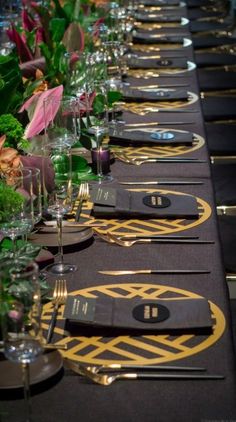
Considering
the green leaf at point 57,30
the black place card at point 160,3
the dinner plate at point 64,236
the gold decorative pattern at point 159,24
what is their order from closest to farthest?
the dinner plate at point 64,236 → the green leaf at point 57,30 → the gold decorative pattern at point 159,24 → the black place card at point 160,3

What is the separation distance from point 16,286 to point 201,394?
0.47 meters

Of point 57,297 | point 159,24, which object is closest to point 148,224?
point 57,297

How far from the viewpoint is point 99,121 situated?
3.43m

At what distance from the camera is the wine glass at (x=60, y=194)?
2.57 metres

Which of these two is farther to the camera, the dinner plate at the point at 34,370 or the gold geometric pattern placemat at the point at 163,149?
the gold geometric pattern placemat at the point at 163,149

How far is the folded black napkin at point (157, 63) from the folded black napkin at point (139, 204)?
7.58 ft

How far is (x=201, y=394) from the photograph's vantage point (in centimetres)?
190

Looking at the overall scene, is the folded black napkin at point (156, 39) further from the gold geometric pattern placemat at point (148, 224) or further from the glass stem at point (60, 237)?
the glass stem at point (60, 237)

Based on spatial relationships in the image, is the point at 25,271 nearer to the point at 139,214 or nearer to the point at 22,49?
the point at 139,214

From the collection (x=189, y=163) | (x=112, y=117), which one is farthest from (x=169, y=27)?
(x=189, y=163)

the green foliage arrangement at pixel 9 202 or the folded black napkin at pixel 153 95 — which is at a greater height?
the green foliage arrangement at pixel 9 202

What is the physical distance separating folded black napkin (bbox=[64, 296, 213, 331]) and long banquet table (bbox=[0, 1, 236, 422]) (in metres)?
0.02

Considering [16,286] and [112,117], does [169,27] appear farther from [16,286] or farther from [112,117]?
[16,286]

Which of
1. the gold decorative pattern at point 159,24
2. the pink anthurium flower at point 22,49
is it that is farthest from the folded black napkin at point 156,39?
the pink anthurium flower at point 22,49
